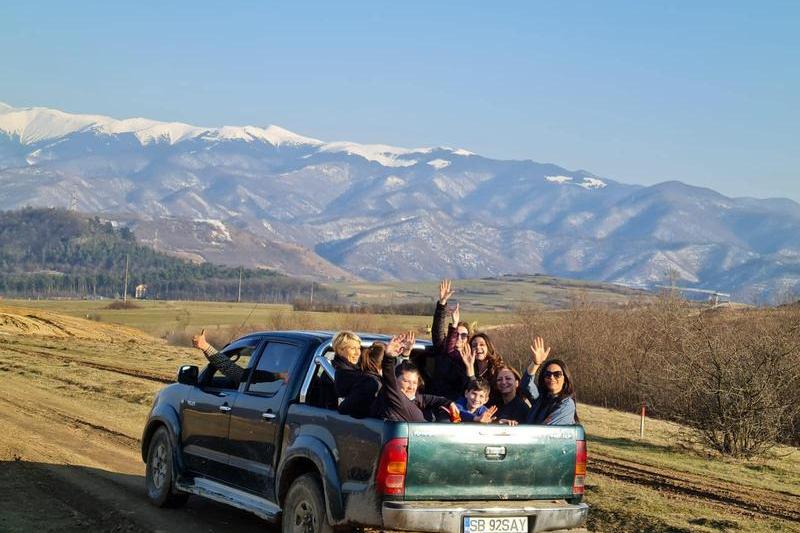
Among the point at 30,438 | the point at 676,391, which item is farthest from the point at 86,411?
the point at 676,391

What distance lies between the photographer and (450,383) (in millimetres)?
11344

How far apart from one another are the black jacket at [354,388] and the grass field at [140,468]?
236 centimetres

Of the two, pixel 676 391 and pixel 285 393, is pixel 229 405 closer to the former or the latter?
pixel 285 393

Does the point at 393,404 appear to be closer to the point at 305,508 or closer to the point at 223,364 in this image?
the point at 305,508

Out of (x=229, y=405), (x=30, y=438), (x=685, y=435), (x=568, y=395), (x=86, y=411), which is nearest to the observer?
(x=568, y=395)

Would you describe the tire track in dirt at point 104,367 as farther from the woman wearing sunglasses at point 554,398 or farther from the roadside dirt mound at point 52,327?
the woman wearing sunglasses at point 554,398

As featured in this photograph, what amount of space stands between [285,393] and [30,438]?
24.3ft

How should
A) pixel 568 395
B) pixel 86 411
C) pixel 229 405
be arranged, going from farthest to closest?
pixel 86 411 → pixel 229 405 → pixel 568 395

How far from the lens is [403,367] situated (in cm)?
945

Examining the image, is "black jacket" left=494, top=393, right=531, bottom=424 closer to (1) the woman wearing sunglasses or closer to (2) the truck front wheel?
(1) the woman wearing sunglasses

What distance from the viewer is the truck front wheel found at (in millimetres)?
9062

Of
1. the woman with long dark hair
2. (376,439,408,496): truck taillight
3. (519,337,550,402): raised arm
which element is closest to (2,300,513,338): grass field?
the woman with long dark hair

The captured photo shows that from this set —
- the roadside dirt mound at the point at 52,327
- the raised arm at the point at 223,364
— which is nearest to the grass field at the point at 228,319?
the roadside dirt mound at the point at 52,327

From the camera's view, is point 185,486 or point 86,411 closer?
point 185,486
